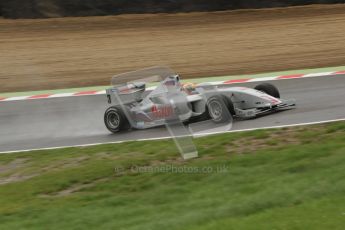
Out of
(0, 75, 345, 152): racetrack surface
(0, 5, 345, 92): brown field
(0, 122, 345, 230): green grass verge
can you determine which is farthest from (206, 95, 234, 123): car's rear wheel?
(0, 5, 345, 92): brown field

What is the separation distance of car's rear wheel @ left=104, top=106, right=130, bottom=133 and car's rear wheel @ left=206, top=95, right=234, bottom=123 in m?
1.71

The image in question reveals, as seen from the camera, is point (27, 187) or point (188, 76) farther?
point (188, 76)

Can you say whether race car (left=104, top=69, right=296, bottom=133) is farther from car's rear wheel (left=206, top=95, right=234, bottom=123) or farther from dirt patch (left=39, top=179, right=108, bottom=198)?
dirt patch (left=39, top=179, right=108, bottom=198)

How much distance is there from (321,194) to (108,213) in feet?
6.80

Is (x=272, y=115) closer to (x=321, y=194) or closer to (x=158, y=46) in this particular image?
(x=321, y=194)

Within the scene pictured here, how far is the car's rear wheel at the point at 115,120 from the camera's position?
11859 millimetres

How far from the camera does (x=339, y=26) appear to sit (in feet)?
71.5

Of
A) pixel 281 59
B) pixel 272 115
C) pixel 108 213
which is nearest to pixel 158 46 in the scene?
pixel 281 59

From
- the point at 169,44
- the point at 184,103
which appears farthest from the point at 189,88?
the point at 169,44

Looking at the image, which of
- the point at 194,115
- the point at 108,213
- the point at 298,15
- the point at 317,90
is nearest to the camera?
the point at 108,213

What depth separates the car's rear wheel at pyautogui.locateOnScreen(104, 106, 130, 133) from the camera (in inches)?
467

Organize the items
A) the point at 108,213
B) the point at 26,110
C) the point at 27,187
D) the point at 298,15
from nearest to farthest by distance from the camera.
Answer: the point at 108,213
the point at 27,187
the point at 26,110
the point at 298,15

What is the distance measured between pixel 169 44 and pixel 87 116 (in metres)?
7.95

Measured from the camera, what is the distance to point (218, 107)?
11.0 metres
